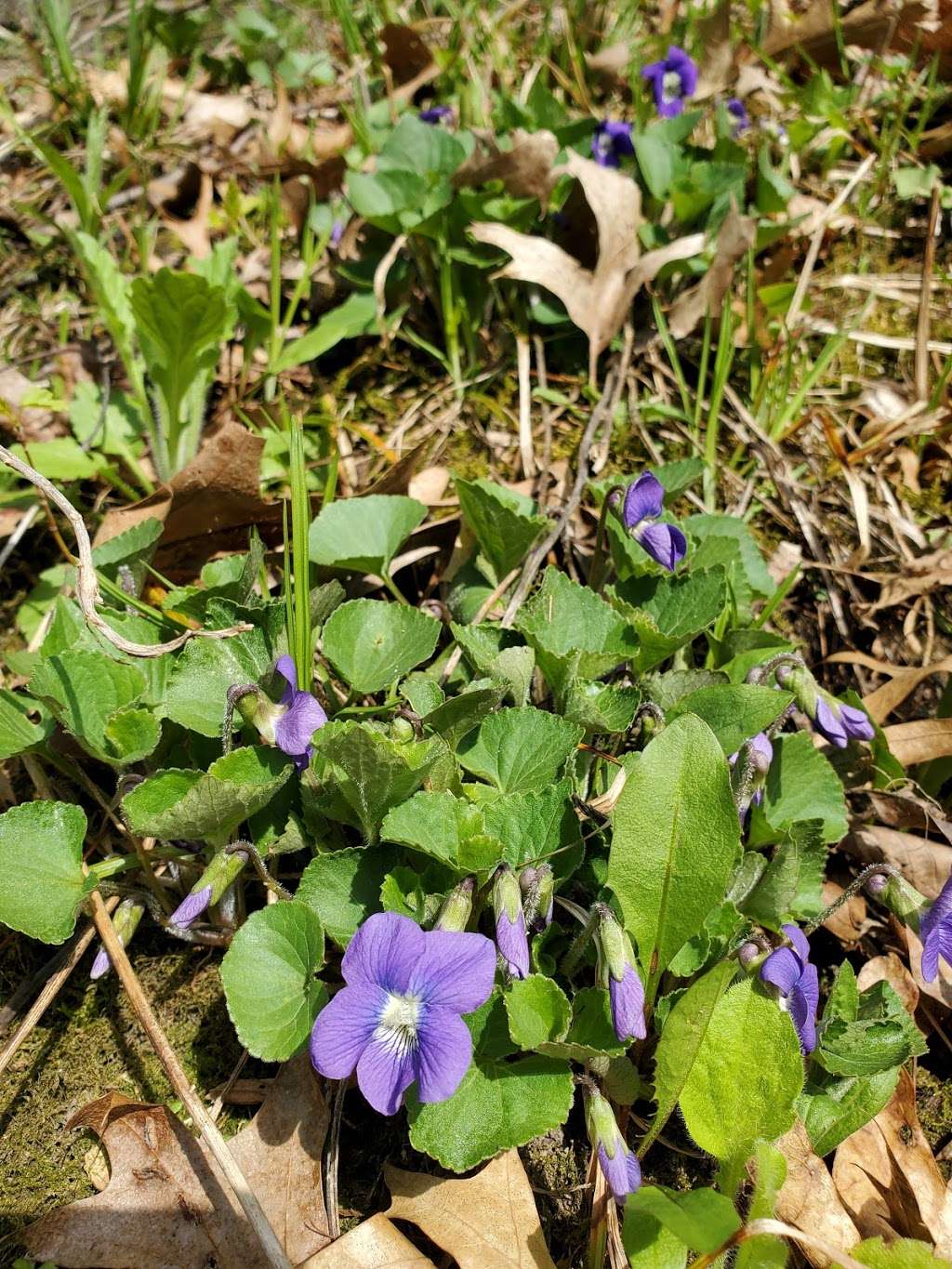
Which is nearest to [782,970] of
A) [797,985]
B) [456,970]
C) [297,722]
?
[797,985]

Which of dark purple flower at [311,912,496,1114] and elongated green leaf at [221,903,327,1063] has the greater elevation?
dark purple flower at [311,912,496,1114]

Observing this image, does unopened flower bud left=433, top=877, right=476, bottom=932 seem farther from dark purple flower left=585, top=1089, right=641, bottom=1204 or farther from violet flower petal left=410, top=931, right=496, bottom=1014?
dark purple flower left=585, top=1089, right=641, bottom=1204

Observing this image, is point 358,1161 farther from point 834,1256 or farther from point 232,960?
point 834,1256

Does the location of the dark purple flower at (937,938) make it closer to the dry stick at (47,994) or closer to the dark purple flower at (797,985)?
the dark purple flower at (797,985)

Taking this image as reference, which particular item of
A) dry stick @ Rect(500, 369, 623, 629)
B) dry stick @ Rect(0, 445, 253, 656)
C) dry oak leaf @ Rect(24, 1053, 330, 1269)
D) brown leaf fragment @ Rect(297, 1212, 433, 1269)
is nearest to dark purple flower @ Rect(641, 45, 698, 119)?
dry stick @ Rect(500, 369, 623, 629)

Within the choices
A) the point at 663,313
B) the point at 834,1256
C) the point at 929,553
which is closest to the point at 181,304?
the point at 663,313
